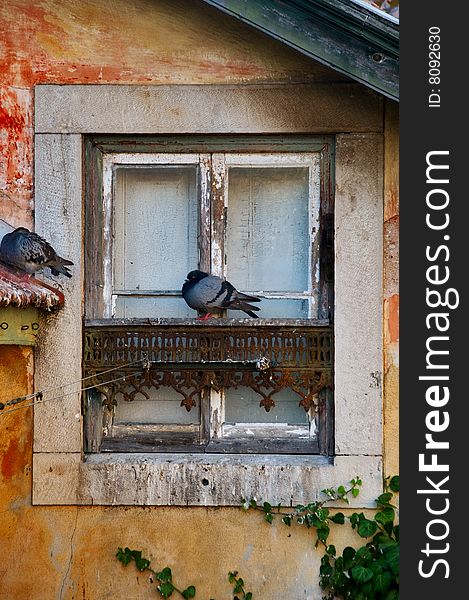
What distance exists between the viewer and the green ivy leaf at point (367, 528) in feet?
18.8

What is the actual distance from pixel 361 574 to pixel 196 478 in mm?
1117

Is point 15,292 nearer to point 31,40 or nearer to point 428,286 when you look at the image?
point 31,40

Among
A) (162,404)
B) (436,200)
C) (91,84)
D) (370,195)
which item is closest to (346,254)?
(370,195)

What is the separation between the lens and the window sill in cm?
588

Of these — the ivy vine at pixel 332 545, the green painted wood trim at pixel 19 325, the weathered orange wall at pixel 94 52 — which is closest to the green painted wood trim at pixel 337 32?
the weathered orange wall at pixel 94 52

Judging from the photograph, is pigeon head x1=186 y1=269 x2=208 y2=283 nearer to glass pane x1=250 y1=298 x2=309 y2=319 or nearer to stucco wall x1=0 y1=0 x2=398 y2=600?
glass pane x1=250 y1=298 x2=309 y2=319

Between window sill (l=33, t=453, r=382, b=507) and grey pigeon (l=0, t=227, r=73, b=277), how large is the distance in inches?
46.0

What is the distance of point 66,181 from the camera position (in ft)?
19.9

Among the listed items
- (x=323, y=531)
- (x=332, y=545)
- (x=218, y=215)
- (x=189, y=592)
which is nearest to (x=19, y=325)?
(x=218, y=215)

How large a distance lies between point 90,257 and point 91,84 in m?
1.06

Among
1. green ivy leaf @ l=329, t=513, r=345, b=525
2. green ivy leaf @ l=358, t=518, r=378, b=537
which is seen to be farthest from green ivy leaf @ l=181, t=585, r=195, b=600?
green ivy leaf @ l=358, t=518, r=378, b=537

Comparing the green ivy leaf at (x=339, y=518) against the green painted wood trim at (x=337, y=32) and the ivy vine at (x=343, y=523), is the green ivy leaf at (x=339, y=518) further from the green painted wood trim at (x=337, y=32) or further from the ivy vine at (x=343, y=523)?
the green painted wood trim at (x=337, y=32)

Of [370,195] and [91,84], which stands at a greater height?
[91,84]

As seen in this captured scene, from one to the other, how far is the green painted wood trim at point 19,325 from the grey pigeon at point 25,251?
245 mm
